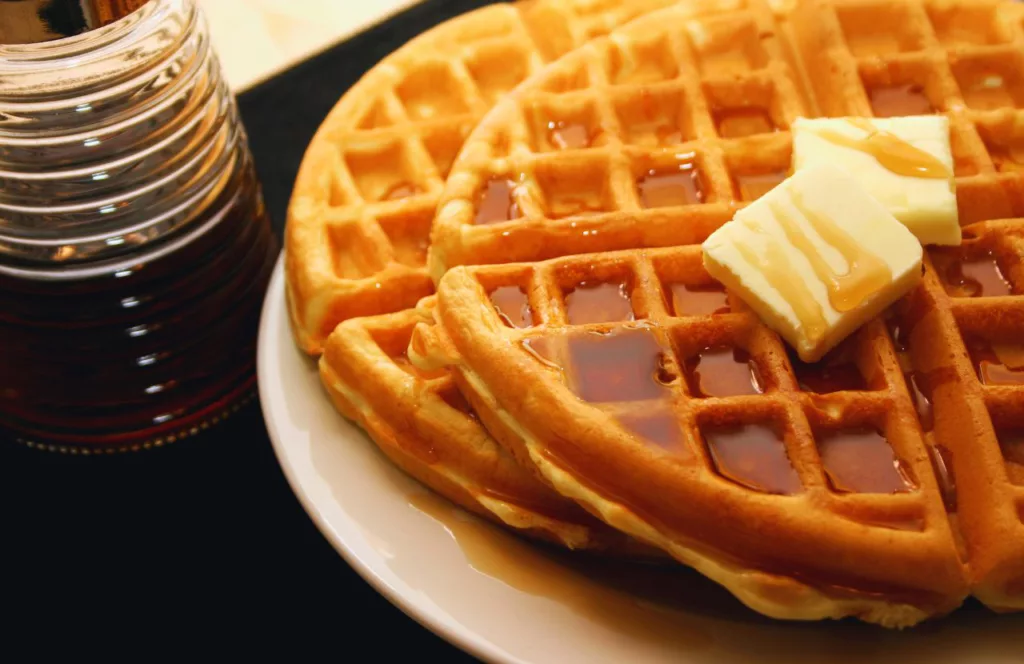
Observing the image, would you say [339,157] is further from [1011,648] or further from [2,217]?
[1011,648]

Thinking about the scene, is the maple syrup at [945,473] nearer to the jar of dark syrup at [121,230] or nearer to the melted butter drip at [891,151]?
the melted butter drip at [891,151]

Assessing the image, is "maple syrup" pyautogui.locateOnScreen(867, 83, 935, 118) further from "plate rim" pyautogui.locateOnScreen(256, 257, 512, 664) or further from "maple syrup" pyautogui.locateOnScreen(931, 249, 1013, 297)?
"plate rim" pyautogui.locateOnScreen(256, 257, 512, 664)

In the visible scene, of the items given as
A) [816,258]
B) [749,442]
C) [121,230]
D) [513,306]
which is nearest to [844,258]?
[816,258]

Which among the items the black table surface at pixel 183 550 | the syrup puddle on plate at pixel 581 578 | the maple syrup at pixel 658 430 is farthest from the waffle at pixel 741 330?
the black table surface at pixel 183 550

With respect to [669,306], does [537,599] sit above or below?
below

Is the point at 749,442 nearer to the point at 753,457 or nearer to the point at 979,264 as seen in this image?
the point at 753,457
